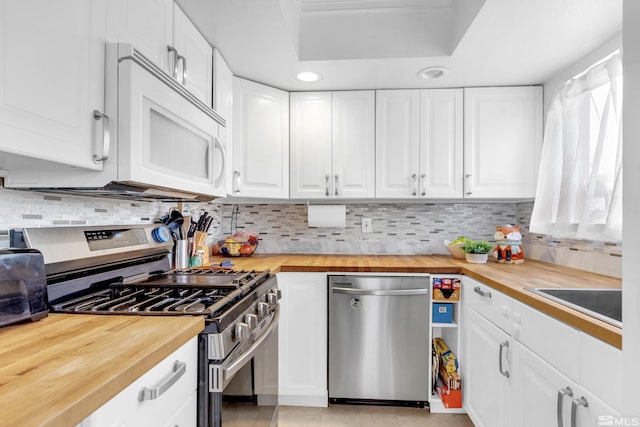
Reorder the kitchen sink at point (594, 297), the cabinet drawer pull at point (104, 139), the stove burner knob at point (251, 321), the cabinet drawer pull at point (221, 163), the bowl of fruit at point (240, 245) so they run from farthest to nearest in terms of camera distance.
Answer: the bowl of fruit at point (240, 245), the cabinet drawer pull at point (221, 163), the kitchen sink at point (594, 297), the stove burner knob at point (251, 321), the cabinet drawer pull at point (104, 139)

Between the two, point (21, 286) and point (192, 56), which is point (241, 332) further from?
point (192, 56)

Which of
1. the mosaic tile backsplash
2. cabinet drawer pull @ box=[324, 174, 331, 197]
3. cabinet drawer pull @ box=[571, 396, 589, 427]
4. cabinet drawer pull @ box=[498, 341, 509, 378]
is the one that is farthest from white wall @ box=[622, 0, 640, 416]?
the mosaic tile backsplash

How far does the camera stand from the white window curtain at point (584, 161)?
5.11 feet

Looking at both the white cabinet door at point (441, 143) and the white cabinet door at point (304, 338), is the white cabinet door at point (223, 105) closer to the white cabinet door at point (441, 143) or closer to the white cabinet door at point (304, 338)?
the white cabinet door at point (304, 338)

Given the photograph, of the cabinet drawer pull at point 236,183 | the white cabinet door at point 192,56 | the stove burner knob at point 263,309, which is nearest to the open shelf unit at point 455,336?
the stove burner knob at point 263,309

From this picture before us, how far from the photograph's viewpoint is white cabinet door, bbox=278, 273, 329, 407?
211 cm

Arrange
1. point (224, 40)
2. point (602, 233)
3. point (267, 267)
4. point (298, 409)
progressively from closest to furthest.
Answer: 1. point (602, 233)
2. point (224, 40)
3. point (267, 267)
4. point (298, 409)

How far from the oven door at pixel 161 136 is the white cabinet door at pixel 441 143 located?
56.1 inches

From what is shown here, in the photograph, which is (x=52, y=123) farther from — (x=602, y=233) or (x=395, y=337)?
(x=602, y=233)

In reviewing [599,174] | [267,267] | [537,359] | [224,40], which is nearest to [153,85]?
[224,40]

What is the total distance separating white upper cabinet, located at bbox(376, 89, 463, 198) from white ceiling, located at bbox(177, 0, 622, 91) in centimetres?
12

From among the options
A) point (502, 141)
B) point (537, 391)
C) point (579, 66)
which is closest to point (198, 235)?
point (537, 391)

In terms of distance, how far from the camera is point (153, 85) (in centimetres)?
110

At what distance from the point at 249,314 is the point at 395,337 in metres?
1.16
